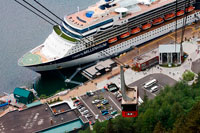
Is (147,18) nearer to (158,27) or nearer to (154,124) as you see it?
(158,27)

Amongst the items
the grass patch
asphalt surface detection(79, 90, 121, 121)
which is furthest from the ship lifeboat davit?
asphalt surface detection(79, 90, 121, 121)

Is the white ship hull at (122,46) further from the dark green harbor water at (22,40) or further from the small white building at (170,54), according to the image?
the small white building at (170,54)

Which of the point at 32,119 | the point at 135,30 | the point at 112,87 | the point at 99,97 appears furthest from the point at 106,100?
the point at 135,30

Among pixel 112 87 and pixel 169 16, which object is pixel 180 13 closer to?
pixel 169 16

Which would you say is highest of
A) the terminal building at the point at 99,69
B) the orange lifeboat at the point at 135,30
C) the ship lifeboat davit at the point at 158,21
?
the ship lifeboat davit at the point at 158,21

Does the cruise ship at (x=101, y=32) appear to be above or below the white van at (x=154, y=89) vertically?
above

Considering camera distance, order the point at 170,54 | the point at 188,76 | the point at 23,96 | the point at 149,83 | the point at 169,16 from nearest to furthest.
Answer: the point at 188,76, the point at 23,96, the point at 149,83, the point at 170,54, the point at 169,16

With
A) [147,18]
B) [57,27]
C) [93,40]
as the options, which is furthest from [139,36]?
[57,27]

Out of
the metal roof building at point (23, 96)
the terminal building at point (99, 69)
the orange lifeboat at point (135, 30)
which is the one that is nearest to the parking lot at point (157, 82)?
the terminal building at point (99, 69)
